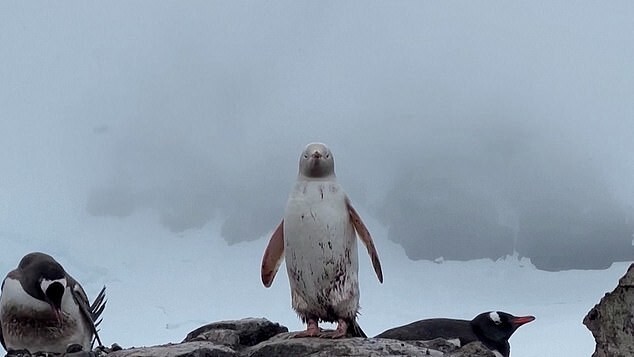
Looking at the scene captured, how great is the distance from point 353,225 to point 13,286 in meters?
1.80

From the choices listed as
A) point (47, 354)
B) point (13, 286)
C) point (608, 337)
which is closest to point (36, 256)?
point (13, 286)

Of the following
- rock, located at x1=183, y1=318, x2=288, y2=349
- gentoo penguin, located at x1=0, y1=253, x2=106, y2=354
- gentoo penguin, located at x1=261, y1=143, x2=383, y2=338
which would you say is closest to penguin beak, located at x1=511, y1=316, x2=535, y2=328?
gentoo penguin, located at x1=261, y1=143, x2=383, y2=338

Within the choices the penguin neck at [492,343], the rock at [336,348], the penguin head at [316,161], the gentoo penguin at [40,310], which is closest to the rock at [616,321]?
the rock at [336,348]

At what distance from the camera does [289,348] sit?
417 centimetres

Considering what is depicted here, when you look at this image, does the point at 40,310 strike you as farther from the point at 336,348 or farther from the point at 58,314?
the point at 336,348

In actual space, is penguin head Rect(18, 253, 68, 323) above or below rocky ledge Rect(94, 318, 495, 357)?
above

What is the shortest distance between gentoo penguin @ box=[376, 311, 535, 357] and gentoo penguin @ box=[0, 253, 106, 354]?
2.18 meters

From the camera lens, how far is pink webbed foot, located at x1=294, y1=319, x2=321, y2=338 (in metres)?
4.46

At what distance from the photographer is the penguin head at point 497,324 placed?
657cm

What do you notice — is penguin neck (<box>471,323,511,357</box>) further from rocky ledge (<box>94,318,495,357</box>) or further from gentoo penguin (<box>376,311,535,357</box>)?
rocky ledge (<box>94,318,495,357</box>)

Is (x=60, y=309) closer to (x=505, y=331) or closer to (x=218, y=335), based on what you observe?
(x=218, y=335)

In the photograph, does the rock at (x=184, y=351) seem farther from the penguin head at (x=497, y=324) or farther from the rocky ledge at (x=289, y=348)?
the penguin head at (x=497, y=324)

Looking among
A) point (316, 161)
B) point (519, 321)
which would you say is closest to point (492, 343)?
point (519, 321)

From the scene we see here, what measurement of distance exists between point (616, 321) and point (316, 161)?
1863mm
